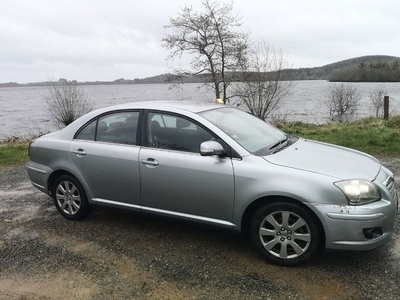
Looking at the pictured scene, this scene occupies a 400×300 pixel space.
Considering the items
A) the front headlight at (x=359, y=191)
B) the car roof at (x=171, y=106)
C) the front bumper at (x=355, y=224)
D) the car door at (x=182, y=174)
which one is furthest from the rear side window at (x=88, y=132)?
the front headlight at (x=359, y=191)

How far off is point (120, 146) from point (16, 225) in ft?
6.37

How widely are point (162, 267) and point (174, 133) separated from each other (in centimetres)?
143

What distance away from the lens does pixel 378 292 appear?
294cm

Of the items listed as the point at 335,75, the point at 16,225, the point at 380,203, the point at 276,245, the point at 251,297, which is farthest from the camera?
the point at 335,75

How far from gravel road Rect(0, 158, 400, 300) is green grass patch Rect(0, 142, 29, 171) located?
4.82 metres

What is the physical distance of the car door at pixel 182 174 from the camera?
140 inches

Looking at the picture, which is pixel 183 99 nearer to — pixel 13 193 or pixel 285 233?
pixel 13 193

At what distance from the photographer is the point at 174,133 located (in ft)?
12.9

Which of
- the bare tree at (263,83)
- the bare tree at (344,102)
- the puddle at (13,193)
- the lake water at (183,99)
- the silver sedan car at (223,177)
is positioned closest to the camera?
the silver sedan car at (223,177)

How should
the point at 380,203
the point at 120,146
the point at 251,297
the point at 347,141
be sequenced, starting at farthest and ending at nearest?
the point at 347,141 → the point at 120,146 → the point at 380,203 → the point at 251,297

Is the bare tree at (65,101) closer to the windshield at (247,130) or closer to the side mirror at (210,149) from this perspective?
the windshield at (247,130)

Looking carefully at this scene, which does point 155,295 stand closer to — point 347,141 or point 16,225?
point 16,225

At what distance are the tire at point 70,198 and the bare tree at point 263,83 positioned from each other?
36.5 feet

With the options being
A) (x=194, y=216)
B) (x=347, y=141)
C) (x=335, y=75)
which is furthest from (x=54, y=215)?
(x=335, y=75)
